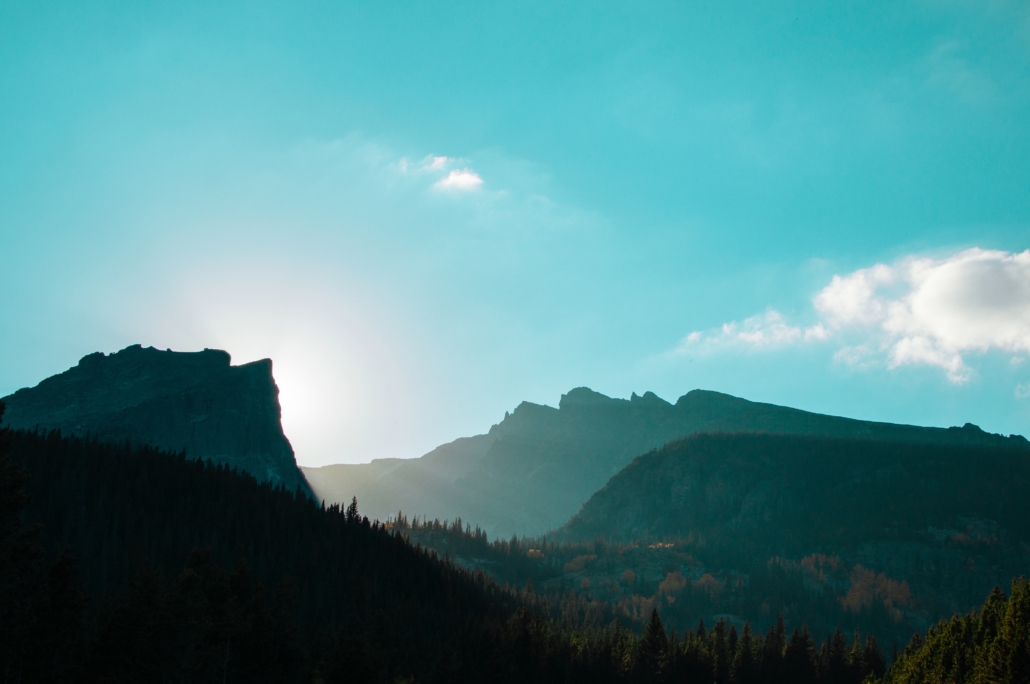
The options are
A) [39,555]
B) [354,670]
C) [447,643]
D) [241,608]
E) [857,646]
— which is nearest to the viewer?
[39,555]

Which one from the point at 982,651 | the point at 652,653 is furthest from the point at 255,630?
the point at 652,653

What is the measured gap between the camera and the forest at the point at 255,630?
2148 inches

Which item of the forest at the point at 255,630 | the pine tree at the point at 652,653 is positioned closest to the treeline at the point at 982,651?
the forest at the point at 255,630

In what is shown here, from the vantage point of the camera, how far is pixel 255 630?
69.8m

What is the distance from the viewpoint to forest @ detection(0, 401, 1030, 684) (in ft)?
179

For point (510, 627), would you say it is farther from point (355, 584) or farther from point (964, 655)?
point (964, 655)

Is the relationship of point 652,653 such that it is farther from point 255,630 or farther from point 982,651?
point 255,630

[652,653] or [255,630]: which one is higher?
[255,630]

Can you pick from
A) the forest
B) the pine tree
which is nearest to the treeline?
the forest

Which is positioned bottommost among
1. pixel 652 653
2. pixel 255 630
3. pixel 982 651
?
pixel 652 653

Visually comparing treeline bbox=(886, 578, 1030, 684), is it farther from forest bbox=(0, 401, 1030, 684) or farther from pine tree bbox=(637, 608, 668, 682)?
pine tree bbox=(637, 608, 668, 682)

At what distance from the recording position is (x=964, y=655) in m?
120

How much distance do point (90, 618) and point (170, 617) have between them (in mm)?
72904

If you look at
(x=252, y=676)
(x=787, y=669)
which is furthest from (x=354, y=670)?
(x=787, y=669)
